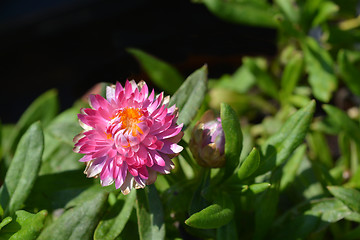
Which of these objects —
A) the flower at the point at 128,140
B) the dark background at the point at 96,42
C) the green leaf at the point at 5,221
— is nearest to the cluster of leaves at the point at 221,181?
the green leaf at the point at 5,221

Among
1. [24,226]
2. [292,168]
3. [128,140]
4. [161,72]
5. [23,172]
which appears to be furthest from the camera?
[161,72]

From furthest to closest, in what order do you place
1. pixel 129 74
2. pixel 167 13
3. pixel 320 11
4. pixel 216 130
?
pixel 167 13 < pixel 129 74 < pixel 320 11 < pixel 216 130

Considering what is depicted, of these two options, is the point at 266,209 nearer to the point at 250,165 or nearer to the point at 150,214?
the point at 250,165

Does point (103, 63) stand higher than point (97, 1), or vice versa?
point (97, 1)

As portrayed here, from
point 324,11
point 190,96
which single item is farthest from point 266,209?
point 324,11

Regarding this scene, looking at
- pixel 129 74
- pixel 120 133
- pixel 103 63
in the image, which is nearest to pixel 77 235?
pixel 120 133

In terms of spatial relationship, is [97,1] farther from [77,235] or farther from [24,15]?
[77,235]
